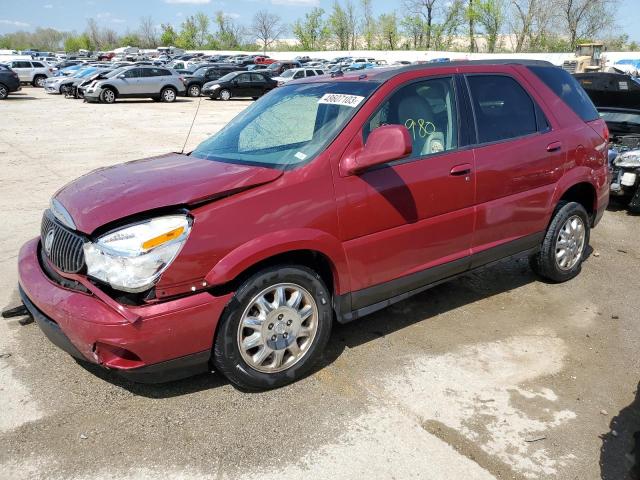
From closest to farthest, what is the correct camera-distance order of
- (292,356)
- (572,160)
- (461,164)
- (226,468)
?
(226,468), (292,356), (461,164), (572,160)

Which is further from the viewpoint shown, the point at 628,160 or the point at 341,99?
the point at 628,160

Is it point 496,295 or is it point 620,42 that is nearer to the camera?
point 496,295

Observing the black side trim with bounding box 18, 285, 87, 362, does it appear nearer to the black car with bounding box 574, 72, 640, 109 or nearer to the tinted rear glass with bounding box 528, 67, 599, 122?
the tinted rear glass with bounding box 528, 67, 599, 122

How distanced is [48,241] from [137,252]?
0.95 meters

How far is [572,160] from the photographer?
15.6 feet

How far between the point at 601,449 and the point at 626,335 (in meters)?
1.56

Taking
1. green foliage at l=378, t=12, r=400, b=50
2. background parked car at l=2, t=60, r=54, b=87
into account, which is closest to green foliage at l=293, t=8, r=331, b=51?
green foliage at l=378, t=12, r=400, b=50

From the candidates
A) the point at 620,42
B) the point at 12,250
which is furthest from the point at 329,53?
the point at 12,250

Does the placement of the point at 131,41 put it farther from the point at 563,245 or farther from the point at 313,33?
the point at 563,245

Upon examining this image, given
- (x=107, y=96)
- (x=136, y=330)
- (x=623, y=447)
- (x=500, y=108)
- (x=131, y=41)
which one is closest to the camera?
(x=136, y=330)

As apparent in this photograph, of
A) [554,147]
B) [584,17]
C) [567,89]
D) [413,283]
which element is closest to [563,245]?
[554,147]

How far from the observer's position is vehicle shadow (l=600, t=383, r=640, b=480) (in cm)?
272

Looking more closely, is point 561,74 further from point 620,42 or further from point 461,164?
point 620,42

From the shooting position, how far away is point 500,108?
169 inches
